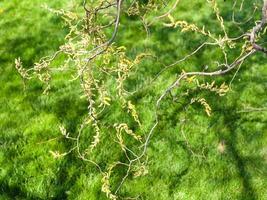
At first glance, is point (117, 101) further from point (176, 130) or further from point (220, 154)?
point (220, 154)

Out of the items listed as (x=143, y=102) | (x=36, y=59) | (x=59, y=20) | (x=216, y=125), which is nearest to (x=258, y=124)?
(x=216, y=125)

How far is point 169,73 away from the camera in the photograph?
22.1 ft

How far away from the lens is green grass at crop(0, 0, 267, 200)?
4.77m

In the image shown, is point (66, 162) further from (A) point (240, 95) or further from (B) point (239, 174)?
(A) point (240, 95)

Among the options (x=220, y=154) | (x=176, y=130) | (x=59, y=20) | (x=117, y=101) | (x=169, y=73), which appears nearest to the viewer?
(x=220, y=154)

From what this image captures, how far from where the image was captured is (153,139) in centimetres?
542

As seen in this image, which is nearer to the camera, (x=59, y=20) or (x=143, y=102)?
(x=143, y=102)

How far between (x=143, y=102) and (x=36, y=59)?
6.28 ft

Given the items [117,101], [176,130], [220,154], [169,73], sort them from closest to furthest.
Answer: [220,154] < [176,130] < [117,101] < [169,73]

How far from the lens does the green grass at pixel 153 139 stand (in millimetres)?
4766

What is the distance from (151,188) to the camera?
4758 mm

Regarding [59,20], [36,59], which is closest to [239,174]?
[36,59]

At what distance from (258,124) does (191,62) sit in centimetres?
159

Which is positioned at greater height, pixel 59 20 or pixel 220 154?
pixel 59 20
